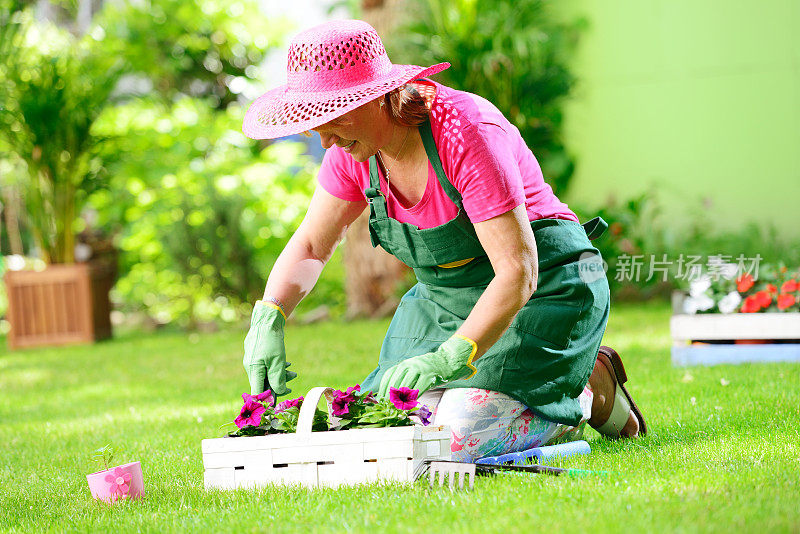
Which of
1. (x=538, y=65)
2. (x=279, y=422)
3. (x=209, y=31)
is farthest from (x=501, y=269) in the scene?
(x=209, y=31)

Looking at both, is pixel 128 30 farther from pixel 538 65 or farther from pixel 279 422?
pixel 279 422

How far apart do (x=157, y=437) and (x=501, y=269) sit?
1842 millimetres

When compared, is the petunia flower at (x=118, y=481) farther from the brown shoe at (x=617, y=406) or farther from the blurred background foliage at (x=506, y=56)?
the blurred background foliage at (x=506, y=56)

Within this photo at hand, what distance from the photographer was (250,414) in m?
2.57

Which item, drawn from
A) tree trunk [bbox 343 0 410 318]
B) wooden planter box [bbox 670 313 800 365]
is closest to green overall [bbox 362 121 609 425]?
wooden planter box [bbox 670 313 800 365]

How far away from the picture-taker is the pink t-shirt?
2578 millimetres

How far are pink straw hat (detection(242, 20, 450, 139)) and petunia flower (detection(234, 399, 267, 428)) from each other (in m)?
0.74

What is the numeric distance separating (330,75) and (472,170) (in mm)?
476

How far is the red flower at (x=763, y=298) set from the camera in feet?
15.9

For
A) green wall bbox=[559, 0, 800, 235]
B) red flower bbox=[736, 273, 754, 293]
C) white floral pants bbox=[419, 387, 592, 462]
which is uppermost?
green wall bbox=[559, 0, 800, 235]

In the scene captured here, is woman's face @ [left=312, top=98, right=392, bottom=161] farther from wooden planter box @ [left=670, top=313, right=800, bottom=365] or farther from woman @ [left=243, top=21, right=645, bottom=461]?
wooden planter box @ [left=670, top=313, right=800, bottom=365]

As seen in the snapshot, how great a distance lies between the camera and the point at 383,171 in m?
2.90

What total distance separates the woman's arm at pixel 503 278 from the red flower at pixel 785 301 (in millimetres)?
2702

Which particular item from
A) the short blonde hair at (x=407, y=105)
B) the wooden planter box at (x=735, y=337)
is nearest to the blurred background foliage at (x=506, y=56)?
the wooden planter box at (x=735, y=337)
